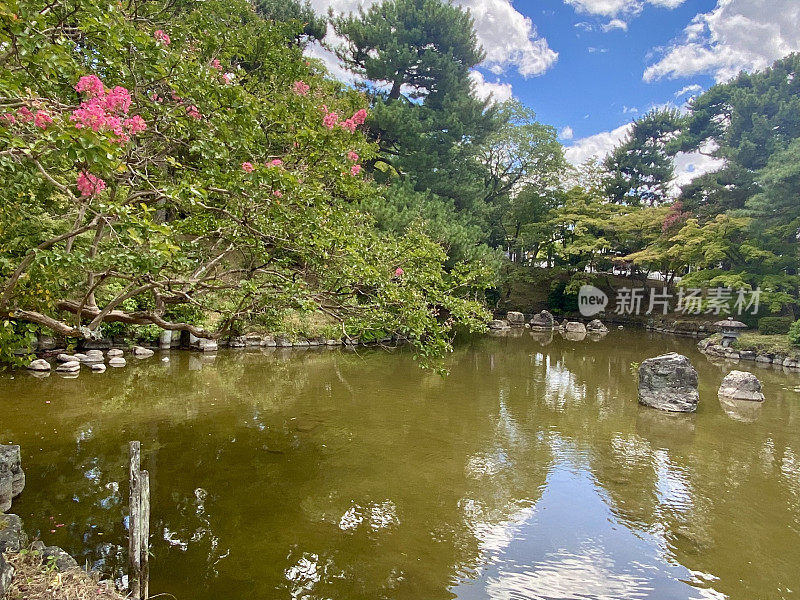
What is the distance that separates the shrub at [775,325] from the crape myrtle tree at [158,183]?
Answer: 16.3 metres

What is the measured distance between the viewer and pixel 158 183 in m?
5.13

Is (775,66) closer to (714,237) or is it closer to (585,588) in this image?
(714,237)

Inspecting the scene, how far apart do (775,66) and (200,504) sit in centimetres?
2985

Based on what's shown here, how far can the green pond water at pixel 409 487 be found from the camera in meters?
4.26

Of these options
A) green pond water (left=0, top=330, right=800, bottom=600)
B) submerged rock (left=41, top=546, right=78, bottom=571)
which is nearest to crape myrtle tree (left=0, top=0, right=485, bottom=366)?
submerged rock (left=41, top=546, right=78, bottom=571)

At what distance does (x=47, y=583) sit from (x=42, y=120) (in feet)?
9.83

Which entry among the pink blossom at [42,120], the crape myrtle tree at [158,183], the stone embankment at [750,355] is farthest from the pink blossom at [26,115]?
the stone embankment at [750,355]

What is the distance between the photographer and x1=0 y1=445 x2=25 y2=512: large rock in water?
464cm

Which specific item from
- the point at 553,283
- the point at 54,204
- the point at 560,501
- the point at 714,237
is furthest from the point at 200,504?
the point at 553,283

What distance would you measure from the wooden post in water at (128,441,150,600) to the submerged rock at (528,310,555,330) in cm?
2357

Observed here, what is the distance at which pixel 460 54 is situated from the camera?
71.8 feet

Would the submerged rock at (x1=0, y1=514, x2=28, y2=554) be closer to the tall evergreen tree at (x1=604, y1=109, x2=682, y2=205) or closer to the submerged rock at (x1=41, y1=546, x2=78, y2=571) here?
the submerged rock at (x1=41, y1=546, x2=78, y2=571)

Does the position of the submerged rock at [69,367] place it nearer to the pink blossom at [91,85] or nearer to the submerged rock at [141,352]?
the submerged rock at [141,352]

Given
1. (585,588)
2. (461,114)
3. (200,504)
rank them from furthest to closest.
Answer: (461,114)
(200,504)
(585,588)
